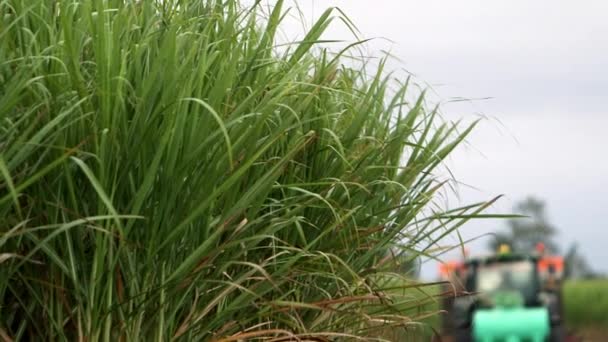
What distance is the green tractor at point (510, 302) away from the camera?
15.1m

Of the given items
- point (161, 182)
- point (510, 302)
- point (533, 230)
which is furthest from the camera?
point (533, 230)

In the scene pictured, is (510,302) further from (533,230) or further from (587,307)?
(533,230)

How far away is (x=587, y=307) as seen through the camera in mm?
35500

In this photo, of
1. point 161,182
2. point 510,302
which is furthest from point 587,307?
point 161,182

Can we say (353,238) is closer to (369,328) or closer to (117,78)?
(369,328)

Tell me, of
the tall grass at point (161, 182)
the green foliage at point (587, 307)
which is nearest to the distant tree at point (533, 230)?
the green foliage at point (587, 307)

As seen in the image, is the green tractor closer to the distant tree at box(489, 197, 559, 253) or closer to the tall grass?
the tall grass

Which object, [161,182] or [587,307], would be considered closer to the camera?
[161,182]

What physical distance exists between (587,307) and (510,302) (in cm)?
2055

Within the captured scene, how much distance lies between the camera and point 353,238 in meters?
3.41

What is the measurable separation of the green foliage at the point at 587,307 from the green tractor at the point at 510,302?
62.0ft

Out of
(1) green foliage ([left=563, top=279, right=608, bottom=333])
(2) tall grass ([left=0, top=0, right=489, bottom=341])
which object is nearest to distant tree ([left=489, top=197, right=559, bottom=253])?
(1) green foliage ([left=563, top=279, right=608, bottom=333])

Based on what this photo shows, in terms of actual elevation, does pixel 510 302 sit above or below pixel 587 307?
above

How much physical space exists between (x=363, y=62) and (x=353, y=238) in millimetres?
783
